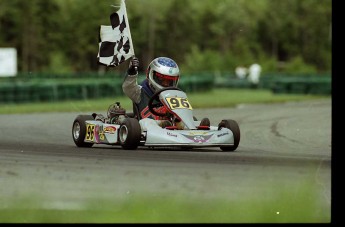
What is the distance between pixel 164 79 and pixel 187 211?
594 cm

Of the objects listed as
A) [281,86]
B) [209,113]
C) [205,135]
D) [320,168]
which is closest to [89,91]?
[209,113]

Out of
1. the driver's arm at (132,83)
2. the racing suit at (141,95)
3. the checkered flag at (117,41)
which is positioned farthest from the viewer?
the racing suit at (141,95)

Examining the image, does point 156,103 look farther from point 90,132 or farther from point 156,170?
point 156,170

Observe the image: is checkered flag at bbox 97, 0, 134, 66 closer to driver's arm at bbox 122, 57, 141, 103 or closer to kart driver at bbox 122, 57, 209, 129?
driver's arm at bbox 122, 57, 141, 103

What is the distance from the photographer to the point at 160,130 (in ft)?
38.5

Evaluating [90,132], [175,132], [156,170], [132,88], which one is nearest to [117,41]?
[132,88]

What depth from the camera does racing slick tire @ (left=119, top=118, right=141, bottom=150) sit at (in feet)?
38.0

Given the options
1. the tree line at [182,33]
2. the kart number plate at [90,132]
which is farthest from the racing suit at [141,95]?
the tree line at [182,33]

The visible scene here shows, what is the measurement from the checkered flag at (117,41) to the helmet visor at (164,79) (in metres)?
0.90

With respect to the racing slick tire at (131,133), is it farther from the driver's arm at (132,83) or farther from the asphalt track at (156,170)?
the driver's arm at (132,83)

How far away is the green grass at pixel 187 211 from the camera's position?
619cm

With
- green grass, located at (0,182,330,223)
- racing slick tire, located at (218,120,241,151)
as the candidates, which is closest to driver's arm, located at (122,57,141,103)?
racing slick tire, located at (218,120,241,151)

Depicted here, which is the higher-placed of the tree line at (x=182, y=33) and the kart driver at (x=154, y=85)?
the kart driver at (x=154, y=85)
